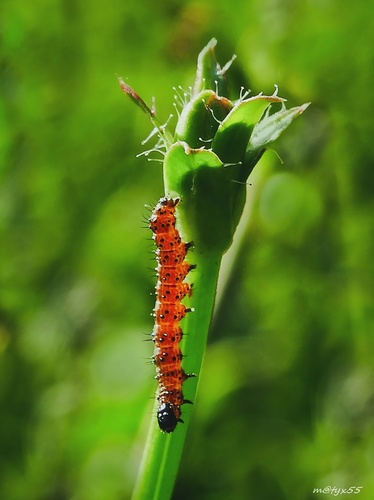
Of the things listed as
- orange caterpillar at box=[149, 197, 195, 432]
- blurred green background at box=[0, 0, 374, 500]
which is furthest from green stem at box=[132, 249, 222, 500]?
blurred green background at box=[0, 0, 374, 500]

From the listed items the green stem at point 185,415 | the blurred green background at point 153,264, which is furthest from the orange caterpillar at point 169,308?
the blurred green background at point 153,264

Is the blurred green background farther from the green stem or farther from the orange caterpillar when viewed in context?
the green stem

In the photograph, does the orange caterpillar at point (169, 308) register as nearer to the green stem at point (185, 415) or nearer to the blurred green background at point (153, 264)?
the green stem at point (185, 415)

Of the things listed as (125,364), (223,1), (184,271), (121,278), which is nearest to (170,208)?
(184,271)

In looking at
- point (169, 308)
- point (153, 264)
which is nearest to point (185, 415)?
point (169, 308)

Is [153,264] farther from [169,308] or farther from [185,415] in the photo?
[185,415]

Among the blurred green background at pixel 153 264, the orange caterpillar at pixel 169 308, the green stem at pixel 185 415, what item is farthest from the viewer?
the blurred green background at pixel 153 264
